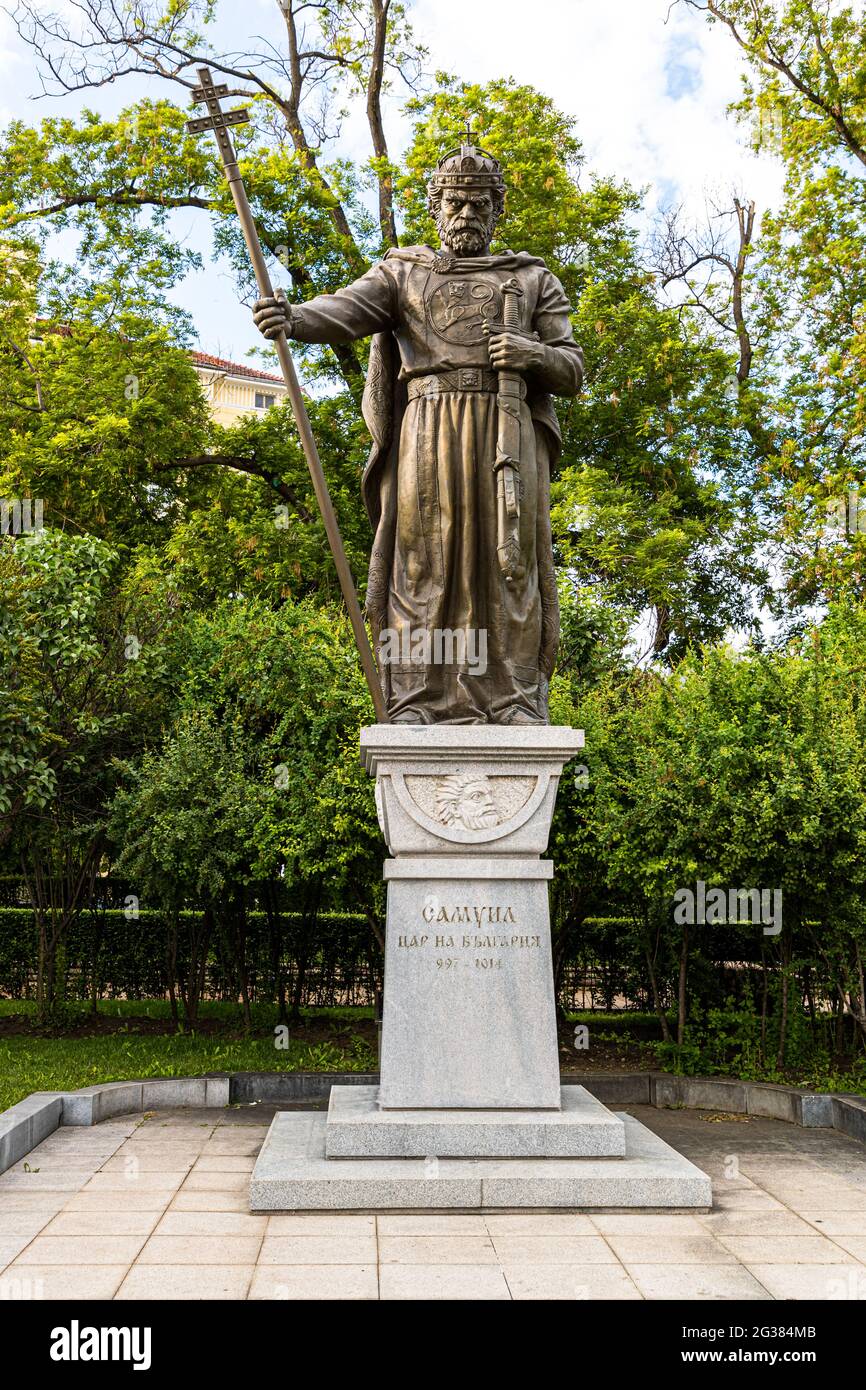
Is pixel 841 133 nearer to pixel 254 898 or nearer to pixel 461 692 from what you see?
pixel 254 898

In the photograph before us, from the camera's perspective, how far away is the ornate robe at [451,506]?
6.42 m

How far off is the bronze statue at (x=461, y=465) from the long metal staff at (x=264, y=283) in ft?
0.46

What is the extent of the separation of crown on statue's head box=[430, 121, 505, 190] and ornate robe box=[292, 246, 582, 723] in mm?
371

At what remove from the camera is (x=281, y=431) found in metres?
19.4

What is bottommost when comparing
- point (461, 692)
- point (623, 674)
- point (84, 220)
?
point (461, 692)

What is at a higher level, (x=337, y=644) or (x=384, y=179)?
(x=384, y=179)

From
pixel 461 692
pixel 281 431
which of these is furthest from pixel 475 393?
pixel 281 431

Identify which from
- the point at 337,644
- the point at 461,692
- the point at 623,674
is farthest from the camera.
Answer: the point at 623,674

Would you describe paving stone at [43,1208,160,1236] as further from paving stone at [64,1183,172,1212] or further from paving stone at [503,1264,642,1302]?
paving stone at [503,1264,642,1302]

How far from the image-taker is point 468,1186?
5.41 meters

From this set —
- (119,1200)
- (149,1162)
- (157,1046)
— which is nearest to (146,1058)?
(157,1046)

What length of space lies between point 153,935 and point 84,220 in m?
11.7

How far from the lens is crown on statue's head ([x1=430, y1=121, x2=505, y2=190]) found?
6512 mm

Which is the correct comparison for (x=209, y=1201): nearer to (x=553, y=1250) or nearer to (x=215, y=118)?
(x=553, y=1250)
